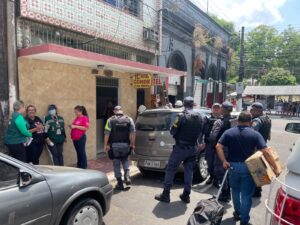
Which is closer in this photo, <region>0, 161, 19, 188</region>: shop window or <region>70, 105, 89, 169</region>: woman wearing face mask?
<region>0, 161, 19, 188</region>: shop window

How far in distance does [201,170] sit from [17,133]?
3.93 metres

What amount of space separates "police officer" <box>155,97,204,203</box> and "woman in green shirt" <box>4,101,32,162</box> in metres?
2.75

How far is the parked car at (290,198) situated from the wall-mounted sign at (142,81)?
7.24 m

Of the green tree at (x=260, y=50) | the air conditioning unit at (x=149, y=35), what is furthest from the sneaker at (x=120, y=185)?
the green tree at (x=260, y=50)

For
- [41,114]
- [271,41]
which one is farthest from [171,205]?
[271,41]

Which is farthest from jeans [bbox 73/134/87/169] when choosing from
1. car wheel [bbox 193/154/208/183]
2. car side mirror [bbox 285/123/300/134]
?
car side mirror [bbox 285/123/300/134]

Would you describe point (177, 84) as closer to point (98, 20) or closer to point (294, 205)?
point (98, 20)

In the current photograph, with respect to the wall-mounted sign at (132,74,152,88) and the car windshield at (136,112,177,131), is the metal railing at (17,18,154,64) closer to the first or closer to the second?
the wall-mounted sign at (132,74,152,88)

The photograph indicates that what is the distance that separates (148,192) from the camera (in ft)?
17.8

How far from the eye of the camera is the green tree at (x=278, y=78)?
42.8m

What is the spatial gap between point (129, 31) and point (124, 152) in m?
5.51

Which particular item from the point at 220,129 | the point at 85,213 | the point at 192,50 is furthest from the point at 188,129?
the point at 192,50

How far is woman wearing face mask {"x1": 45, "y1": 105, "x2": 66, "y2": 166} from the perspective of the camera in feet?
20.1

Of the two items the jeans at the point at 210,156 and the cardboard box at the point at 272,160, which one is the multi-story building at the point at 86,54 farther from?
the cardboard box at the point at 272,160
